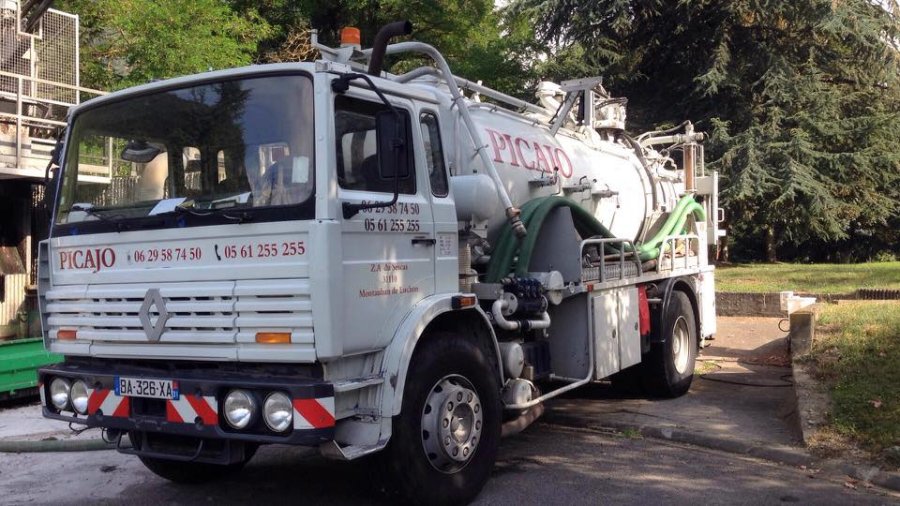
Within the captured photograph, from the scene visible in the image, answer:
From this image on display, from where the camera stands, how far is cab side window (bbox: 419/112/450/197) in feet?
17.8

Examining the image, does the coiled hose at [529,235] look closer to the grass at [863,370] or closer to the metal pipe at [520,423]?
the metal pipe at [520,423]

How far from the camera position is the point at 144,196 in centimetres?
509

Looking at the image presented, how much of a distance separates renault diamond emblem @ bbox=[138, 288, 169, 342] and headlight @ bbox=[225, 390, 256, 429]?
0.65 m

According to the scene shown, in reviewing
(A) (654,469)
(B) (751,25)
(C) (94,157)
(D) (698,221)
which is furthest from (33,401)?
(B) (751,25)

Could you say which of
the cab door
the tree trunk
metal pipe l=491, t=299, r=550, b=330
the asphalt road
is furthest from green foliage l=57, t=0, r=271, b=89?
the tree trunk

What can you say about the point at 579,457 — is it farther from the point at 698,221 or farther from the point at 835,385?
the point at 698,221

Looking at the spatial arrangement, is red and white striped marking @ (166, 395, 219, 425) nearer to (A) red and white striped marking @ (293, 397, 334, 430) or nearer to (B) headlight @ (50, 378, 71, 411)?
(A) red and white striped marking @ (293, 397, 334, 430)

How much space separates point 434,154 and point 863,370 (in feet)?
17.2

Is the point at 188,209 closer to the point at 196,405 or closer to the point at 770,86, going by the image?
the point at 196,405

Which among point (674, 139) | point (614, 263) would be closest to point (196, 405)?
point (614, 263)

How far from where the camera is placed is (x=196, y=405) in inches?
178

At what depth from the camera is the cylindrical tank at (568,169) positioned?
6750 millimetres

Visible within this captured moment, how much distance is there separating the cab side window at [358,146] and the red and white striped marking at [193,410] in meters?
1.39

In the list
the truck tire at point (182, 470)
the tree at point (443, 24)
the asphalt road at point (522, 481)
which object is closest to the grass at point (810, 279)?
the tree at point (443, 24)
